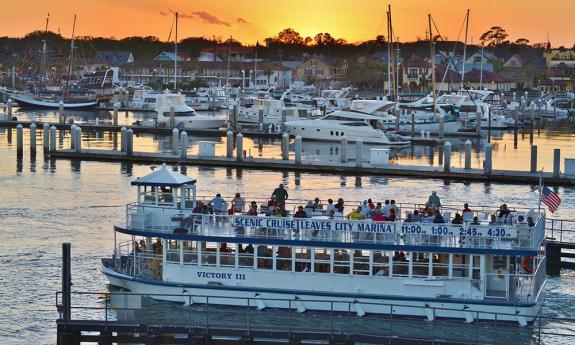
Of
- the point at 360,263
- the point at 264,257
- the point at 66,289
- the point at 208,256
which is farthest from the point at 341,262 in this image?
the point at 66,289

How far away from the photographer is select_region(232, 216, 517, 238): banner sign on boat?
119 feet

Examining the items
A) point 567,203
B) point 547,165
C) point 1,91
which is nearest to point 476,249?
point 567,203

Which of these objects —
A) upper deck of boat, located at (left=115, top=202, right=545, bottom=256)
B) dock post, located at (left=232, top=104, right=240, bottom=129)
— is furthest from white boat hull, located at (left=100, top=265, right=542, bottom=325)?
dock post, located at (left=232, top=104, right=240, bottom=129)

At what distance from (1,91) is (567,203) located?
439 ft

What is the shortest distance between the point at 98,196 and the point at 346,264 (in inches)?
1236

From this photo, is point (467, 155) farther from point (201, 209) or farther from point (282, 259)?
point (282, 259)

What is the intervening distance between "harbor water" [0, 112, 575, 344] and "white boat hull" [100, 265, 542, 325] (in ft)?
3.06

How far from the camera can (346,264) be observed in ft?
122

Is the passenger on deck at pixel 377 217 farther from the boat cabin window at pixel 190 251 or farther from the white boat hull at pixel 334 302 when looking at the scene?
the boat cabin window at pixel 190 251

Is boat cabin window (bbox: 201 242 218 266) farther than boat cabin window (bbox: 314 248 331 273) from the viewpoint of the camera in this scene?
Yes

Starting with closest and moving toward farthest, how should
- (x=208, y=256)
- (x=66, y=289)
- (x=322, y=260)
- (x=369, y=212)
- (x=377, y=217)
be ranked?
(x=66, y=289), (x=322, y=260), (x=377, y=217), (x=208, y=256), (x=369, y=212)

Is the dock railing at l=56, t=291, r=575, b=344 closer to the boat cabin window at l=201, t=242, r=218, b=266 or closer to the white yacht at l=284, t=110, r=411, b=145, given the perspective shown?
the boat cabin window at l=201, t=242, r=218, b=266

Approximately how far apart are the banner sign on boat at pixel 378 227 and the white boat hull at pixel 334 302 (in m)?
2.10

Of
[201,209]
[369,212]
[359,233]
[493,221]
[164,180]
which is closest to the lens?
[359,233]
